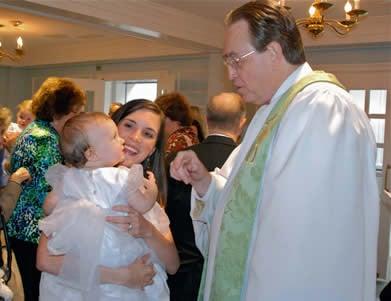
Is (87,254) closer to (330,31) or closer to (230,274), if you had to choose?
(230,274)

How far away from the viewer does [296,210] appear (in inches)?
46.4

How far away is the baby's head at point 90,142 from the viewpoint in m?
1.65

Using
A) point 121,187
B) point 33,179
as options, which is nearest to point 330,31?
point 33,179

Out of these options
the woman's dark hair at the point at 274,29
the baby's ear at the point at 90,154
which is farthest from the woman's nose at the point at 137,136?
the woman's dark hair at the point at 274,29

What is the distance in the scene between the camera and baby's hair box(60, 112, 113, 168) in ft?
5.42

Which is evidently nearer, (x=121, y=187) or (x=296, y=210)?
(x=296, y=210)

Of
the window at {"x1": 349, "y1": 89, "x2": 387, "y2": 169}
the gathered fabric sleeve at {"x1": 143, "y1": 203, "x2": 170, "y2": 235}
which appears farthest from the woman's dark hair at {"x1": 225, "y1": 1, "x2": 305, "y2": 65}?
the window at {"x1": 349, "y1": 89, "x2": 387, "y2": 169}

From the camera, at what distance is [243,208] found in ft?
4.55

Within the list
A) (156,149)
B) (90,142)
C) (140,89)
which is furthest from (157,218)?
(140,89)

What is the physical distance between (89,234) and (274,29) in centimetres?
83

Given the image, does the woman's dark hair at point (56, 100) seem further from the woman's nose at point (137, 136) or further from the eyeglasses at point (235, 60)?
the eyeglasses at point (235, 60)

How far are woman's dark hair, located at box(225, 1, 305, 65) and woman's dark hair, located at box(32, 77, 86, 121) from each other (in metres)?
1.88

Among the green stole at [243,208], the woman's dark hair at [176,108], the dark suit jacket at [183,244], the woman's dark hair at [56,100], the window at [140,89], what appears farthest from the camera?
the window at [140,89]

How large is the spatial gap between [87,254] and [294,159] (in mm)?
741
